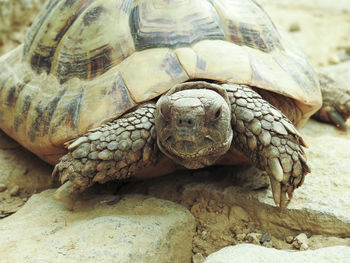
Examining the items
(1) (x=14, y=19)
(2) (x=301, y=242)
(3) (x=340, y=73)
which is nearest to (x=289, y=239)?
(2) (x=301, y=242)

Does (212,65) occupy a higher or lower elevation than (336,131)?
higher

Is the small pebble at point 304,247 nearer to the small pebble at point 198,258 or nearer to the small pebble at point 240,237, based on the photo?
the small pebble at point 240,237

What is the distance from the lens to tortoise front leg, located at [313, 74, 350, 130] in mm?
3764

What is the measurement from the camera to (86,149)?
2.34 m

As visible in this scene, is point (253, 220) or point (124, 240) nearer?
point (124, 240)

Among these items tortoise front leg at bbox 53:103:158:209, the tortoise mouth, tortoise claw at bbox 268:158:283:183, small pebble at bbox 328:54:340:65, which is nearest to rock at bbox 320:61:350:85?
small pebble at bbox 328:54:340:65

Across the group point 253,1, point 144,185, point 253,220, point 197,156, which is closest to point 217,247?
point 253,220

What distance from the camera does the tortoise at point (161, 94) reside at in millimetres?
2264

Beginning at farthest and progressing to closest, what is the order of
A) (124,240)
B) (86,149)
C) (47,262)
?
(86,149) < (124,240) < (47,262)

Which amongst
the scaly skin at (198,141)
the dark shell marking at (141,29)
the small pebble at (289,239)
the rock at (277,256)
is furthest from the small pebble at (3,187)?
the small pebble at (289,239)

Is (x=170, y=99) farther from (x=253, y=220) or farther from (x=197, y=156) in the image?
(x=253, y=220)

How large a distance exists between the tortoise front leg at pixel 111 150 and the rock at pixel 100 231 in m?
0.20

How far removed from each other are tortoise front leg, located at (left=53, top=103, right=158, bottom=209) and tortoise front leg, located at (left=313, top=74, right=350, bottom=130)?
2053 millimetres

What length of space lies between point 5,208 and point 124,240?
1.12 meters
